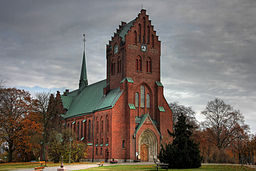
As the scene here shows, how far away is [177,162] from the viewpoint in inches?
1297

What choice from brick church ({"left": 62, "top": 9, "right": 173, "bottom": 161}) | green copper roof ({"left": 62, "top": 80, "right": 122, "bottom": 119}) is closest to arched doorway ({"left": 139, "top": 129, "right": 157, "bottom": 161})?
brick church ({"left": 62, "top": 9, "right": 173, "bottom": 161})

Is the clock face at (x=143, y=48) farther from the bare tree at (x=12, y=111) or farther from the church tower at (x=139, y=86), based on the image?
the bare tree at (x=12, y=111)

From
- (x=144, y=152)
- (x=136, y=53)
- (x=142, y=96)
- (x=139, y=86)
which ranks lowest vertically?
(x=144, y=152)

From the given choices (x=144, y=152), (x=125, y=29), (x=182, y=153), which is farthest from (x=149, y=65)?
(x=182, y=153)

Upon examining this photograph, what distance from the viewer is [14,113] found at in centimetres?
5991

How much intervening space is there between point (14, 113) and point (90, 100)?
1834 centimetres

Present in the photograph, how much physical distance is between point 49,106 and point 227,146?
123 feet

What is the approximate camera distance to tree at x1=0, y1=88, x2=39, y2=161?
58.0 metres

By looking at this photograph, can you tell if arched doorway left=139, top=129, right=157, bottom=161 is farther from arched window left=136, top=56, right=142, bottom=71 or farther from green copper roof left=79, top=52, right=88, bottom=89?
green copper roof left=79, top=52, right=88, bottom=89

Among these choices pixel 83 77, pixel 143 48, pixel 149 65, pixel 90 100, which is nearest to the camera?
pixel 143 48

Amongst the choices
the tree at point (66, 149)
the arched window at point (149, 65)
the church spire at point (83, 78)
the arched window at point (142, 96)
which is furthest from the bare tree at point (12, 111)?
→ the church spire at point (83, 78)

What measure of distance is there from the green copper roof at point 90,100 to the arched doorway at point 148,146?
841 centimetres

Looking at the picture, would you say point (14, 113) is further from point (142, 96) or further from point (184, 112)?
point (184, 112)

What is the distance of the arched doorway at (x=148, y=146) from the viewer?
57844 mm
